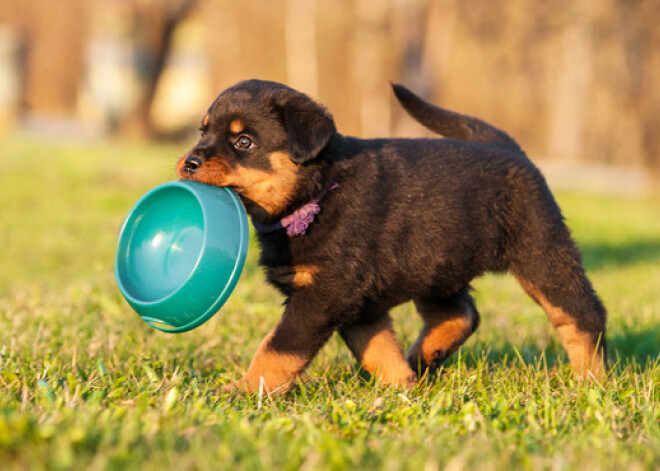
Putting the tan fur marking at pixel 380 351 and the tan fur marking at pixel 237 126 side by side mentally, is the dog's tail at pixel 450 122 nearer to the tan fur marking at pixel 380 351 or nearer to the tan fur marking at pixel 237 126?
the tan fur marking at pixel 237 126

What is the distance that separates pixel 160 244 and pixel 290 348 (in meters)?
0.71

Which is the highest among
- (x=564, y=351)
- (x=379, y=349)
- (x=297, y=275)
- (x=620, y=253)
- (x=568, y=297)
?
(x=297, y=275)

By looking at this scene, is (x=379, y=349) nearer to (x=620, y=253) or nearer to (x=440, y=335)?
(x=440, y=335)

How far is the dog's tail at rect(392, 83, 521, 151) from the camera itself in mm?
3875

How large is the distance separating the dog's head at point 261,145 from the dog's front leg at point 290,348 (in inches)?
16.8

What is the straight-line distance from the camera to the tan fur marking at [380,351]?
129 inches

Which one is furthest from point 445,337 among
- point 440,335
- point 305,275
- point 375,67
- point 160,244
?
point 375,67

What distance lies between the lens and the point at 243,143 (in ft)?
10.3

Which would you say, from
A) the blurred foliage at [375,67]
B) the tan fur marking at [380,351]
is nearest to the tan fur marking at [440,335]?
the tan fur marking at [380,351]

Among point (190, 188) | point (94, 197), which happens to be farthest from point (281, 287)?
point (94, 197)

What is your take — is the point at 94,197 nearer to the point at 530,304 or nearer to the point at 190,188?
the point at 530,304

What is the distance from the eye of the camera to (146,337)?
405 cm

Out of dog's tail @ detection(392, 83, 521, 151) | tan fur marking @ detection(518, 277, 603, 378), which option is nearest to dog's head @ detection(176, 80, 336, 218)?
dog's tail @ detection(392, 83, 521, 151)

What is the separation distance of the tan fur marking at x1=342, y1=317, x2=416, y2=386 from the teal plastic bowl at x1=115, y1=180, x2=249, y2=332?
66 cm
